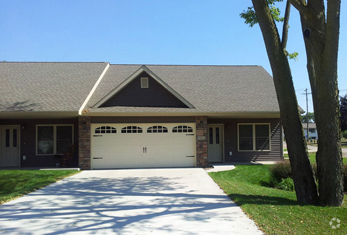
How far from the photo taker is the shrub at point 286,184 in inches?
406

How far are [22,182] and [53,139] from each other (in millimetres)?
4834

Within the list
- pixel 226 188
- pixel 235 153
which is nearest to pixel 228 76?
pixel 235 153

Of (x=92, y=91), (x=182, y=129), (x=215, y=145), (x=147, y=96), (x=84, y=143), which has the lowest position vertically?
(x=215, y=145)

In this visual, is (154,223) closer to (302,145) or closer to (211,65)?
(302,145)

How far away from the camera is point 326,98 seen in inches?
→ 262

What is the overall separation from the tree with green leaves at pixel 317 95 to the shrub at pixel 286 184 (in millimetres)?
3031

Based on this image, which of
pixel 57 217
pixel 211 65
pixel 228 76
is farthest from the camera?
pixel 211 65

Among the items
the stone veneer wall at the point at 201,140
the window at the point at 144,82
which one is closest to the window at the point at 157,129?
the stone veneer wall at the point at 201,140

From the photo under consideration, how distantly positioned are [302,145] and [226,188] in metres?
2.63

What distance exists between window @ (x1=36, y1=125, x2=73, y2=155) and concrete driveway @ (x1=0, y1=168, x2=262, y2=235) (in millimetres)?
4767

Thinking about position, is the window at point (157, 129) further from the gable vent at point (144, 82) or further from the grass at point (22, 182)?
Answer: the grass at point (22, 182)

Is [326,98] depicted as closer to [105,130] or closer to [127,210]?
[127,210]

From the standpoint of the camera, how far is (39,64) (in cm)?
1800

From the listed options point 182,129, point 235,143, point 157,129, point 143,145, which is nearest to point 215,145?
point 235,143
